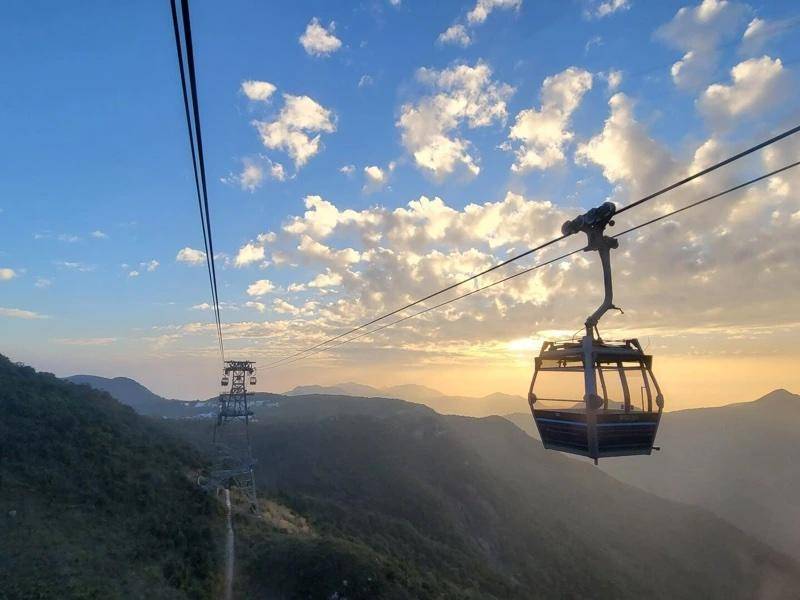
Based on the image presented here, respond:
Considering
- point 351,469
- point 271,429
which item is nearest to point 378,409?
point 271,429

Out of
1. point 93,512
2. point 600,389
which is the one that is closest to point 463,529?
point 93,512

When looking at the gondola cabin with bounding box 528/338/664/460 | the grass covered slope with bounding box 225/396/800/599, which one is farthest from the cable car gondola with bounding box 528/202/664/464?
the grass covered slope with bounding box 225/396/800/599

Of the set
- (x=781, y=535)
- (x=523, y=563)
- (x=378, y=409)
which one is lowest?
(x=781, y=535)

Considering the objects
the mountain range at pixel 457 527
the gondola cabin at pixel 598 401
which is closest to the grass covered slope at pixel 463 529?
the mountain range at pixel 457 527

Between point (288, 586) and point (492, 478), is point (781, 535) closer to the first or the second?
point (492, 478)

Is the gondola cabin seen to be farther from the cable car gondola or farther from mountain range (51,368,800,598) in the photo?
mountain range (51,368,800,598)

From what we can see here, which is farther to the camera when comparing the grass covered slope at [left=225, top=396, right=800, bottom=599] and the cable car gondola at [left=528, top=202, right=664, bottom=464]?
the grass covered slope at [left=225, top=396, right=800, bottom=599]

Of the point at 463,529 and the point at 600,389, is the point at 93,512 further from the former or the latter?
the point at 463,529
